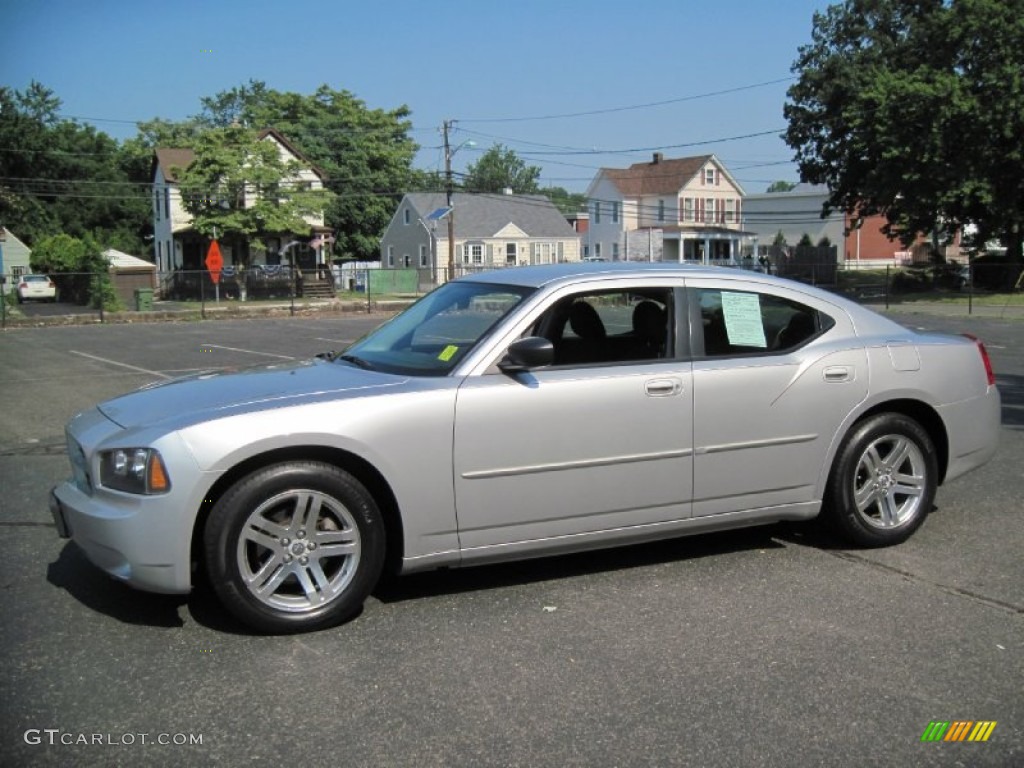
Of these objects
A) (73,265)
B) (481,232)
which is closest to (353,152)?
(481,232)

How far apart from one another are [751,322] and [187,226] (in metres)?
54.3

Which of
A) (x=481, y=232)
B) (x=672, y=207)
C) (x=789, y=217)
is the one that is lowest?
(x=481, y=232)

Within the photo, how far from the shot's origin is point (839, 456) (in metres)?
5.12

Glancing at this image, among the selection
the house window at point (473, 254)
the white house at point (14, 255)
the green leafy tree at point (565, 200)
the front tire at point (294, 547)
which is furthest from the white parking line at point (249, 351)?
the green leafy tree at point (565, 200)

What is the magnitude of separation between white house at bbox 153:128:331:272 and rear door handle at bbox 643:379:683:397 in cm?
4890

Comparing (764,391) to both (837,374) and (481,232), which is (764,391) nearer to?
(837,374)

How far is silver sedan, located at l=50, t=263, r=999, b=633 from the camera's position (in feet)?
12.9

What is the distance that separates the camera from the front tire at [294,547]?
3.90 metres

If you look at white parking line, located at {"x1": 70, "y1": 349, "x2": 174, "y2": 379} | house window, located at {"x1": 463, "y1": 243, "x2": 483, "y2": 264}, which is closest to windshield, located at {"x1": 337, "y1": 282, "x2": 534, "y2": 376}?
white parking line, located at {"x1": 70, "y1": 349, "x2": 174, "y2": 379}

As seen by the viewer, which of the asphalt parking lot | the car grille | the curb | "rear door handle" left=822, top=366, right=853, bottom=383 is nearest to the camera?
the asphalt parking lot

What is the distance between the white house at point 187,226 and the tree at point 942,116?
1142 inches

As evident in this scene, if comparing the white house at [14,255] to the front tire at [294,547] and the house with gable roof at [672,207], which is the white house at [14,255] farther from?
the front tire at [294,547]

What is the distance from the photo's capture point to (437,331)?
16.1 feet

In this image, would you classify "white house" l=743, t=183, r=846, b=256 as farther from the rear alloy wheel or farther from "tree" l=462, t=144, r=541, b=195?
the rear alloy wheel
